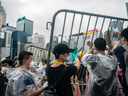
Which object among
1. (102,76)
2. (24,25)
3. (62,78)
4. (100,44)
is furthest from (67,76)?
(24,25)

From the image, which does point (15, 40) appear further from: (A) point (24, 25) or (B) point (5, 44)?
→ (A) point (24, 25)

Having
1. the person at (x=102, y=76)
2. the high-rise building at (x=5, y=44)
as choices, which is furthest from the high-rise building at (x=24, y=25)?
the person at (x=102, y=76)

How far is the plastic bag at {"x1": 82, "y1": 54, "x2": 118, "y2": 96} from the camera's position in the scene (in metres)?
1.55

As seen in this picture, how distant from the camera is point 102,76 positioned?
5.13 ft

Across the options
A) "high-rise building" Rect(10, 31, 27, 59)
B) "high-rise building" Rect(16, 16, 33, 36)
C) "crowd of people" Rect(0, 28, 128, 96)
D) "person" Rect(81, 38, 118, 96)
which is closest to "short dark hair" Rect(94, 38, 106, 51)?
"crowd of people" Rect(0, 28, 128, 96)

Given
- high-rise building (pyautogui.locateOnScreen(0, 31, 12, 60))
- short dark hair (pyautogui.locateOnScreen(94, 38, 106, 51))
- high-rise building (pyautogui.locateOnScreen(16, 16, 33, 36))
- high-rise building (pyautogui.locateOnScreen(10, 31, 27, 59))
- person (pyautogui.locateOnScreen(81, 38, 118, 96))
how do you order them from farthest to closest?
high-rise building (pyautogui.locateOnScreen(16, 16, 33, 36)) → high-rise building (pyautogui.locateOnScreen(10, 31, 27, 59)) → high-rise building (pyautogui.locateOnScreen(0, 31, 12, 60)) → short dark hair (pyautogui.locateOnScreen(94, 38, 106, 51)) → person (pyautogui.locateOnScreen(81, 38, 118, 96))

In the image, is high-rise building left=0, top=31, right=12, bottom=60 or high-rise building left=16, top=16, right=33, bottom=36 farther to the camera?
high-rise building left=16, top=16, right=33, bottom=36

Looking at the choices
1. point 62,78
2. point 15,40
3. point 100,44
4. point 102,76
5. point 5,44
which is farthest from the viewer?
point 15,40

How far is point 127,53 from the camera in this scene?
4.68 ft

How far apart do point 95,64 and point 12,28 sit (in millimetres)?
96747

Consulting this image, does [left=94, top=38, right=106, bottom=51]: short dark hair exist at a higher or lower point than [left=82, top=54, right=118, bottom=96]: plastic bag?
higher

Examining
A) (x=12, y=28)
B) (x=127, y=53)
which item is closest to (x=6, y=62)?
(x=127, y=53)

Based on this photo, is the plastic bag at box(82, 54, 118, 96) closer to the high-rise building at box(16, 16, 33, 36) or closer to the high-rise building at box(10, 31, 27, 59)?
the high-rise building at box(10, 31, 27, 59)

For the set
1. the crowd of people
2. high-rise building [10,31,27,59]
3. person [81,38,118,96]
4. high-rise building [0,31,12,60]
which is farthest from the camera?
high-rise building [10,31,27,59]
